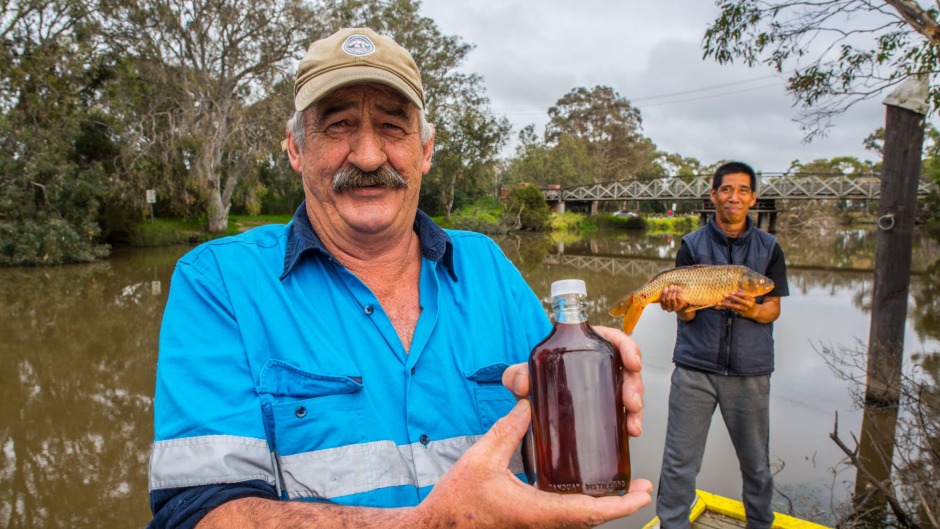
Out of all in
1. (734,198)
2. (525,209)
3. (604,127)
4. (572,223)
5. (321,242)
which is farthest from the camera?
(604,127)

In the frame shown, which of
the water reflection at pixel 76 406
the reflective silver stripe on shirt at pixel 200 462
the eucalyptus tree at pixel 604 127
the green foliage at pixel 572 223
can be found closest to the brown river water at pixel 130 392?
the water reflection at pixel 76 406

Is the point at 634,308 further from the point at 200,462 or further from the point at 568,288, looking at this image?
the point at 200,462

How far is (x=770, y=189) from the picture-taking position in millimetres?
35312

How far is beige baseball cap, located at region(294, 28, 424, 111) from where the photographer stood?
58.5 inches

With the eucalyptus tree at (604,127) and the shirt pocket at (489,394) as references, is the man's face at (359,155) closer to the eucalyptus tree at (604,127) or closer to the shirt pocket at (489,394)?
the shirt pocket at (489,394)

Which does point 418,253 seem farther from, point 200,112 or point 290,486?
point 200,112

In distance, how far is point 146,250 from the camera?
23406mm

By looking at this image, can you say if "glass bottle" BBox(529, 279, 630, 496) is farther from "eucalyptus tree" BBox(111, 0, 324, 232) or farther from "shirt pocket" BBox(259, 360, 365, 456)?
"eucalyptus tree" BBox(111, 0, 324, 232)

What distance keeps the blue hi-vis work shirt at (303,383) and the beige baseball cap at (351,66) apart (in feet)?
1.27

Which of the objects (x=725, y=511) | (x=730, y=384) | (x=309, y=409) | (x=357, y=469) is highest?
(x=309, y=409)

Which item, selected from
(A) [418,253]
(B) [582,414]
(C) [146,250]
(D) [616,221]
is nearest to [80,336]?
(A) [418,253]

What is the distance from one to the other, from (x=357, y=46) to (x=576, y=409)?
1.06 meters

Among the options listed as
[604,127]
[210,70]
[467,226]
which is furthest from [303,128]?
[604,127]

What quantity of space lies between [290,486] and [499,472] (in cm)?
53
